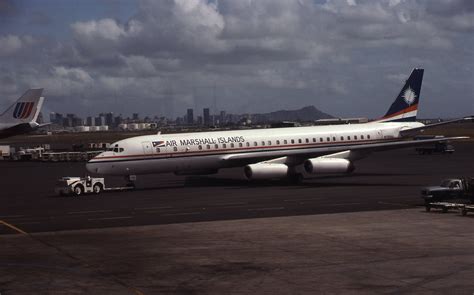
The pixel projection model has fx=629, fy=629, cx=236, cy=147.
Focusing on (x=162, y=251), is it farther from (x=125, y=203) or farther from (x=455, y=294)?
(x=125, y=203)

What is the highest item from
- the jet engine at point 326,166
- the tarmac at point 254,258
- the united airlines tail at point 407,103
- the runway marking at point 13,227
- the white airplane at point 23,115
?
the white airplane at point 23,115

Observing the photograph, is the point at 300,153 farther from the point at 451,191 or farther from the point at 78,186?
the point at 78,186

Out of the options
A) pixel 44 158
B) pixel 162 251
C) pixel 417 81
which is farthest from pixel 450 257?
pixel 44 158

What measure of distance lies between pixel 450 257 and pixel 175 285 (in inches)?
366

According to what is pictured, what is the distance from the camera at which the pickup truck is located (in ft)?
109

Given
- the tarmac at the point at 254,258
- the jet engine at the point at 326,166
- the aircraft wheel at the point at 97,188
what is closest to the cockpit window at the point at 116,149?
the aircraft wheel at the point at 97,188

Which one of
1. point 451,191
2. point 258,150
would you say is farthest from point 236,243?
point 258,150

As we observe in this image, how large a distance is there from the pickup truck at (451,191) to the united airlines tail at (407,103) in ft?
80.3

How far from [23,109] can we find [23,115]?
921mm

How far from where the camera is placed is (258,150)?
169ft

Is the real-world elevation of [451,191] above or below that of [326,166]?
below

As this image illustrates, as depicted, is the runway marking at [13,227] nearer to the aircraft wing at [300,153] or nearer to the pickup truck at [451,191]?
the pickup truck at [451,191]

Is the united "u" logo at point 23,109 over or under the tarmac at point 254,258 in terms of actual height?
over

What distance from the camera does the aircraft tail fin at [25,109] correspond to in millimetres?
95375
